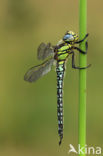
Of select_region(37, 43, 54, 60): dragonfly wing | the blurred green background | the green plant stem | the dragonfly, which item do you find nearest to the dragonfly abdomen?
the dragonfly

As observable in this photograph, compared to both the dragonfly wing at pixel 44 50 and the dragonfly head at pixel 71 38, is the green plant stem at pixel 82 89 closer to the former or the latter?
the dragonfly head at pixel 71 38

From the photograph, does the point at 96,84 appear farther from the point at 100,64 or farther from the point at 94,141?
the point at 94,141

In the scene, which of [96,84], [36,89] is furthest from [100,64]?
[36,89]

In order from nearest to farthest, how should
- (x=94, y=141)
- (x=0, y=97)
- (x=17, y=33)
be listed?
1. (x=94, y=141)
2. (x=0, y=97)
3. (x=17, y=33)

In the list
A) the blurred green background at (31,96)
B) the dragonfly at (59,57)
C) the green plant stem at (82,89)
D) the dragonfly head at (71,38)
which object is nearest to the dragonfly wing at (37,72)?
the dragonfly at (59,57)

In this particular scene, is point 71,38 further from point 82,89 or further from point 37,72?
point 82,89

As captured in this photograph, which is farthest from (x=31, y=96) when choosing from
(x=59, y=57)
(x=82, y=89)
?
(x=82, y=89)
